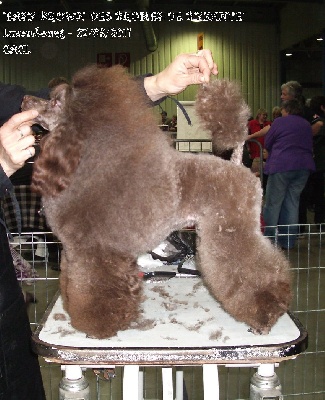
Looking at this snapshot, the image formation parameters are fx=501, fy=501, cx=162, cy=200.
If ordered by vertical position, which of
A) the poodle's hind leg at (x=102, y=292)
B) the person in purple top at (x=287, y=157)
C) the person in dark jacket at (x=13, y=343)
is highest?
the person in purple top at (x=287, y=157)

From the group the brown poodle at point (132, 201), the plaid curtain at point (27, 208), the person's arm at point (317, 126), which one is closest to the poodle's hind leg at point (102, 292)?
the brown poodle at point (132, 201)

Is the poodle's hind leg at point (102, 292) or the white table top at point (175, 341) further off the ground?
the poodle's hind leg at point (102, 292)

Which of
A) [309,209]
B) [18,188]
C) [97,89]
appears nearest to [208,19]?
[309,209]

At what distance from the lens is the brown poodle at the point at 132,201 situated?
0.81 metres

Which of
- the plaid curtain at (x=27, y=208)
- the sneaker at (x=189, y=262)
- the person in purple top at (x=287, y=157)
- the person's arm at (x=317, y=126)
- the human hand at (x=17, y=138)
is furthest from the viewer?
the person's arm at (x=317, y=126)

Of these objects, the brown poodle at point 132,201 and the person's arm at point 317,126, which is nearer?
the brown poodle at point 132,201

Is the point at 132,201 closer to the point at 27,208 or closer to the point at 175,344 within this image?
the point at 175,344

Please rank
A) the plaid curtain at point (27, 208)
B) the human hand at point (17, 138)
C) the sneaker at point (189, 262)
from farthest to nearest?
the plaid curtain at point (27, 208), the sneaker at point (189, 262), the human hand at point (17, 138)

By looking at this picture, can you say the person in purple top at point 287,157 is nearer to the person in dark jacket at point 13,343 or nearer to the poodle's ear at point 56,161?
the person in dark jacket at point 13,343

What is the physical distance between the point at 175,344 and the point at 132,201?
0.26 metres

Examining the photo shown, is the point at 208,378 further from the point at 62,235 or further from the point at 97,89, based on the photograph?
the point at 97,89

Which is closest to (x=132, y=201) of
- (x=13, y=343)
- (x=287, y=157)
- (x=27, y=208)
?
(x=13, y=343)

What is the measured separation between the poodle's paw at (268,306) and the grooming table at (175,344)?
18mm

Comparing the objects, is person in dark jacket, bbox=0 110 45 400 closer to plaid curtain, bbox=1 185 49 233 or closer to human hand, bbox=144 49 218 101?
human hand, bbox=144 49 218 101
